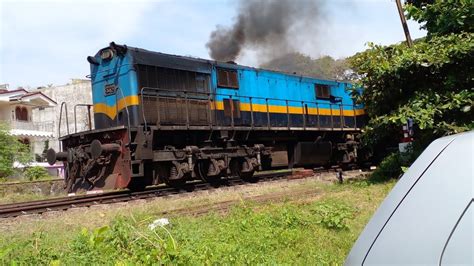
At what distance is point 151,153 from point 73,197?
270 centimetres

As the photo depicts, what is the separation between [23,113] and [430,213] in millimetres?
38120

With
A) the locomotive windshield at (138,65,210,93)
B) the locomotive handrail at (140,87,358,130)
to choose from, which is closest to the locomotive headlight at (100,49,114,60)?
the locomotive windshield at (138,65,210,93)

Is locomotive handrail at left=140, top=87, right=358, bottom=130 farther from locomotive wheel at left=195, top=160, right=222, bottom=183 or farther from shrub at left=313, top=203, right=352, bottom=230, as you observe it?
shrub at left=313, top=203, right=352, bottom=230

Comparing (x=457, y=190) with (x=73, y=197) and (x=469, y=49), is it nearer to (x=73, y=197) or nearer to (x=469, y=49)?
(x=469, y=49)

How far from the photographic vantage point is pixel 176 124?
40.4 feet

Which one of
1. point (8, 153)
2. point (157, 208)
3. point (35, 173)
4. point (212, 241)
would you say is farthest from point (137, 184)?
point (8, 153)

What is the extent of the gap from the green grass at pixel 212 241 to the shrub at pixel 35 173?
20.9 metres

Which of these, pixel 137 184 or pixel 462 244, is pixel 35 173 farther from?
pixel 462 244

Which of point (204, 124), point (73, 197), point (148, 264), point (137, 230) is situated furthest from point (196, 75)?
point (148, 264)

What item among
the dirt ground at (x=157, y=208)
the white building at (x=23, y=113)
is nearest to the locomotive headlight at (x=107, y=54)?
the dirt ground at (x=157, y=208)

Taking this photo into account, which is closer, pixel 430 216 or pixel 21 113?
pixel 430 216

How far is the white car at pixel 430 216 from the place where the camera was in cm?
138

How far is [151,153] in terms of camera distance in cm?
1116

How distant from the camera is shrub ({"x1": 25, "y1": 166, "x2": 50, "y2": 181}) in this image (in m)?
26.5
